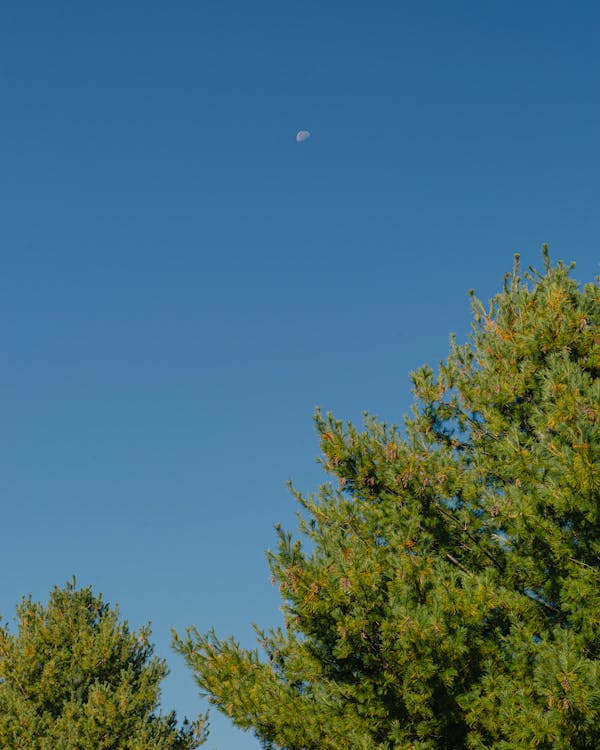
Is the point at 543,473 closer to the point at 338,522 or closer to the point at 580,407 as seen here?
the point at 580,407

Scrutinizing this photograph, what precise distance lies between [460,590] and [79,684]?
11487 millimetres

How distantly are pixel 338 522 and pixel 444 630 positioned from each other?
3.36 m

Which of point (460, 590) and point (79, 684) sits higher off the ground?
point (79, 684)

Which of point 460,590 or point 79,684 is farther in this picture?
point 79,684

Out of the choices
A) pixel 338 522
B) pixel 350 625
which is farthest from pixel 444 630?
pixel 338 522

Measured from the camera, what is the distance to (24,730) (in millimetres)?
13570

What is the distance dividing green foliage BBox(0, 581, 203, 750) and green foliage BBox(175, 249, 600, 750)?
6.19 metres

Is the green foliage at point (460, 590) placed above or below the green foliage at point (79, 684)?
below

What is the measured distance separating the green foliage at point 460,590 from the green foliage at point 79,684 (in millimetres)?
6186

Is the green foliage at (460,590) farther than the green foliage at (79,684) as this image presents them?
No

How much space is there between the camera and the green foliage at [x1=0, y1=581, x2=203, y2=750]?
13.6m

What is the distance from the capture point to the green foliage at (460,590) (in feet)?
21.9

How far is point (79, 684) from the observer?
590 inches

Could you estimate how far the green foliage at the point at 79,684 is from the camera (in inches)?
537
